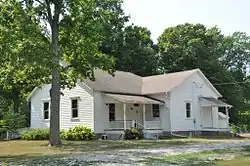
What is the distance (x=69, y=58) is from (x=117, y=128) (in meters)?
8.38

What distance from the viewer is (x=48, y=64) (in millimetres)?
20016

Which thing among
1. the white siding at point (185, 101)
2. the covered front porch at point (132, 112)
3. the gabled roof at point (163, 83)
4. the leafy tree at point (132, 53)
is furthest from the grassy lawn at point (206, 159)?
the leafy tree at point (132, 53)

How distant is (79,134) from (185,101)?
1106 cm

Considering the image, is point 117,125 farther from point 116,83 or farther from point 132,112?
point 116,83

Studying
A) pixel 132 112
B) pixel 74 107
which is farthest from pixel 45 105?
pixel 132 112

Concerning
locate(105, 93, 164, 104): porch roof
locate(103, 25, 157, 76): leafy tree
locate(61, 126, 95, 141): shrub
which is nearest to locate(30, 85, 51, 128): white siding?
locate(61, 126, 95, 141): shrub

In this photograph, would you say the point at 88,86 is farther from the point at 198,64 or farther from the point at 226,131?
the point at 198,64

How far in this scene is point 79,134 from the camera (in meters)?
30.6

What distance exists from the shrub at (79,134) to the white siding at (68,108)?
1339 millimetres

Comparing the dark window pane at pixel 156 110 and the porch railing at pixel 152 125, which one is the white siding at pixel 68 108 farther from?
the dark window pane at pixel 156 110

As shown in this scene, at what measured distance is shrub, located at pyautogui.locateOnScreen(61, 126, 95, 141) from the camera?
101 ft

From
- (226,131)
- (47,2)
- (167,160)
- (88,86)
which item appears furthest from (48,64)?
(226,131)

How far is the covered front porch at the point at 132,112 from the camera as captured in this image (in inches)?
1275

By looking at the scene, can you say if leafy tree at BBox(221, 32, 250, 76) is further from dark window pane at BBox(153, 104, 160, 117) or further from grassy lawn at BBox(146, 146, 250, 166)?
grassy lawn at BBox(146, 146, 250, 166)
